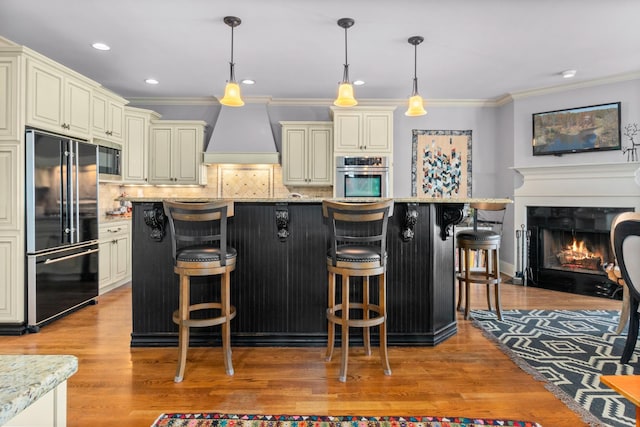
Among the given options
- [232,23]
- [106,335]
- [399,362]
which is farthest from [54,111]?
[399,362]

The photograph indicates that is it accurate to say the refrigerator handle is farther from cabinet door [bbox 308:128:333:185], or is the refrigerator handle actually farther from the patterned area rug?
cabinet door [bbox 308:128:333:185]

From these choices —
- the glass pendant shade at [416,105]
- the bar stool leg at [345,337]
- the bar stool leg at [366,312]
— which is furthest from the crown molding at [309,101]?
the bar stool leg at [345,337]

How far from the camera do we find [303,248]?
2.77 m

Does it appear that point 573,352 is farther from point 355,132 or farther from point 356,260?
point 355,132

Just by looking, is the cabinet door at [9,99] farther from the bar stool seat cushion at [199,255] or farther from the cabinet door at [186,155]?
the cabinet door at [186,155]

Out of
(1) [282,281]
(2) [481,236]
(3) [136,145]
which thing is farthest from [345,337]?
(3) [136,145]

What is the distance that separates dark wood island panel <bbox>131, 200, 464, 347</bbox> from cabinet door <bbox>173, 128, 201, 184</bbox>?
2748 millimetres

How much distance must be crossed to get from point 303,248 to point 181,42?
2.45 m

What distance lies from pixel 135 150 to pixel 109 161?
0.63m

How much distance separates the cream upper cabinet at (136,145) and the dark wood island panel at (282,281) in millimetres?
2619

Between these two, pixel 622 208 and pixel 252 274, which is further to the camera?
pixel 622 208

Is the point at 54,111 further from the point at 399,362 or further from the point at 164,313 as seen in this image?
the point at 399,362

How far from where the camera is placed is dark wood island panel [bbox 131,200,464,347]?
108 inches

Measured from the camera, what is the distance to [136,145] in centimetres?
509
